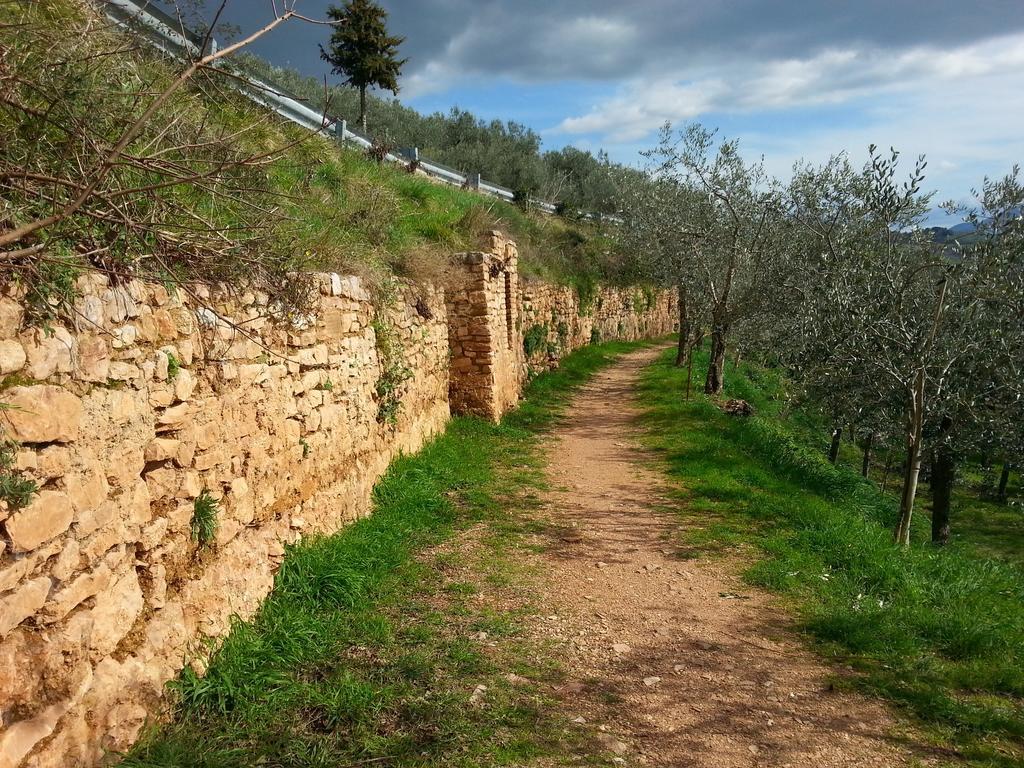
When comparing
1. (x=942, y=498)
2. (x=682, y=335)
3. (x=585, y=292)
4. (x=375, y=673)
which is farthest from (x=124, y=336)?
(x=585, y=292)

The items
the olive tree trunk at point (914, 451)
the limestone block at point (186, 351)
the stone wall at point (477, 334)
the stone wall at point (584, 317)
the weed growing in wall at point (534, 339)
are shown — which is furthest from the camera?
the stone wall at point (584, 317)

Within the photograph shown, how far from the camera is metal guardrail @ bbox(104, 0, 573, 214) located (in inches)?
205

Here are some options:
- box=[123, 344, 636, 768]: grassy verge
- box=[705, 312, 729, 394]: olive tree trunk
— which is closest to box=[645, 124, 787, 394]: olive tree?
box=[705, 312, 729, 394]: olive tree trunk

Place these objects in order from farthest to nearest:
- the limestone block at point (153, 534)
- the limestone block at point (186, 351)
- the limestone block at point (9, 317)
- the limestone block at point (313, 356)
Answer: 1. the limestone block at point (313, 356)
2. the limestone block at point (186, 351)
3. the limestone block at point (153, 534)
4. the limestone block at point (9, 317)

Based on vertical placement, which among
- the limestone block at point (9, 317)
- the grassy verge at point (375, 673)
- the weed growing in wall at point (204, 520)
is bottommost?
the grassy verge at point (375, 673)

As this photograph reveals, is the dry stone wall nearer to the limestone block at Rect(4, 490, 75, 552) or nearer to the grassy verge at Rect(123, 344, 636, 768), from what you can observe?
the limestone block at Rect(4, 490, 75, 552)

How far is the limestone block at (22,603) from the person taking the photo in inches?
94.4

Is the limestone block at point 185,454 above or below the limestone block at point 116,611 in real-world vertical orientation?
above

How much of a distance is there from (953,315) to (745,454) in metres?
3.29

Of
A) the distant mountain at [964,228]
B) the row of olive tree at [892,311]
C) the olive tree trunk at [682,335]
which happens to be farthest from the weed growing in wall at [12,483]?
the olive tree trunk at [682,335]

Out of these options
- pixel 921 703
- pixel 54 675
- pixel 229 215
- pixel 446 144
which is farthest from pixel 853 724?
pixel 446 144

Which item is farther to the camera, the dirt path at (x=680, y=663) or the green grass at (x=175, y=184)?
the dirt path at (x=680, y=663)

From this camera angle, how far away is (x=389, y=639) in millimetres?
4434

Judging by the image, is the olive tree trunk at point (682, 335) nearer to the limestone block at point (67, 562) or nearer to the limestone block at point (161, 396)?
the limestone block at point (161, 396)
